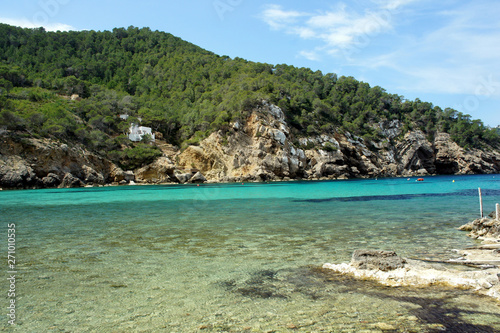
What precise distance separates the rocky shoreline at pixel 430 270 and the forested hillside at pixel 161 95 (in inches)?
2178

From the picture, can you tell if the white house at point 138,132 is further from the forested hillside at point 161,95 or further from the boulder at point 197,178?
the boulder at point 197,178

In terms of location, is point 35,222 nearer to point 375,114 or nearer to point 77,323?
point 77,323

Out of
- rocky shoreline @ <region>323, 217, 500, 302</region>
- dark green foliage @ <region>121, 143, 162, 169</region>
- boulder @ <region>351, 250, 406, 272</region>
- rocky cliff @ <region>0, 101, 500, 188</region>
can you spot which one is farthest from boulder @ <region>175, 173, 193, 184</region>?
boulder @ <region>351, 250, 406, 272</region>

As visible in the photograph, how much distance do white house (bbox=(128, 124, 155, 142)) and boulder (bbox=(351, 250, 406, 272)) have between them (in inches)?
2733

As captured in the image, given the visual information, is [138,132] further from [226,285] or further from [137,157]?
[226,285]

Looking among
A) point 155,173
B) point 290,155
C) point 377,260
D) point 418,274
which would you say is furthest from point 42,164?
point 418,274

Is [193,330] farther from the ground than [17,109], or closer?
closer

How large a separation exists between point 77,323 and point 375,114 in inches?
3982

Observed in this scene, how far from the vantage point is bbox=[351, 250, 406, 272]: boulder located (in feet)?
22.1

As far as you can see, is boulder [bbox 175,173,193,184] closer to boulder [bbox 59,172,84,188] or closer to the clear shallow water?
boulder [bbox 59,172,84,188]

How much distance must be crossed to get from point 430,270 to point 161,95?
327 ft

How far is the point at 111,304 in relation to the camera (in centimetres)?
551

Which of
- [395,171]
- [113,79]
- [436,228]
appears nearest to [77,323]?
[436,228]

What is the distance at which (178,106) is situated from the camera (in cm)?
9038
